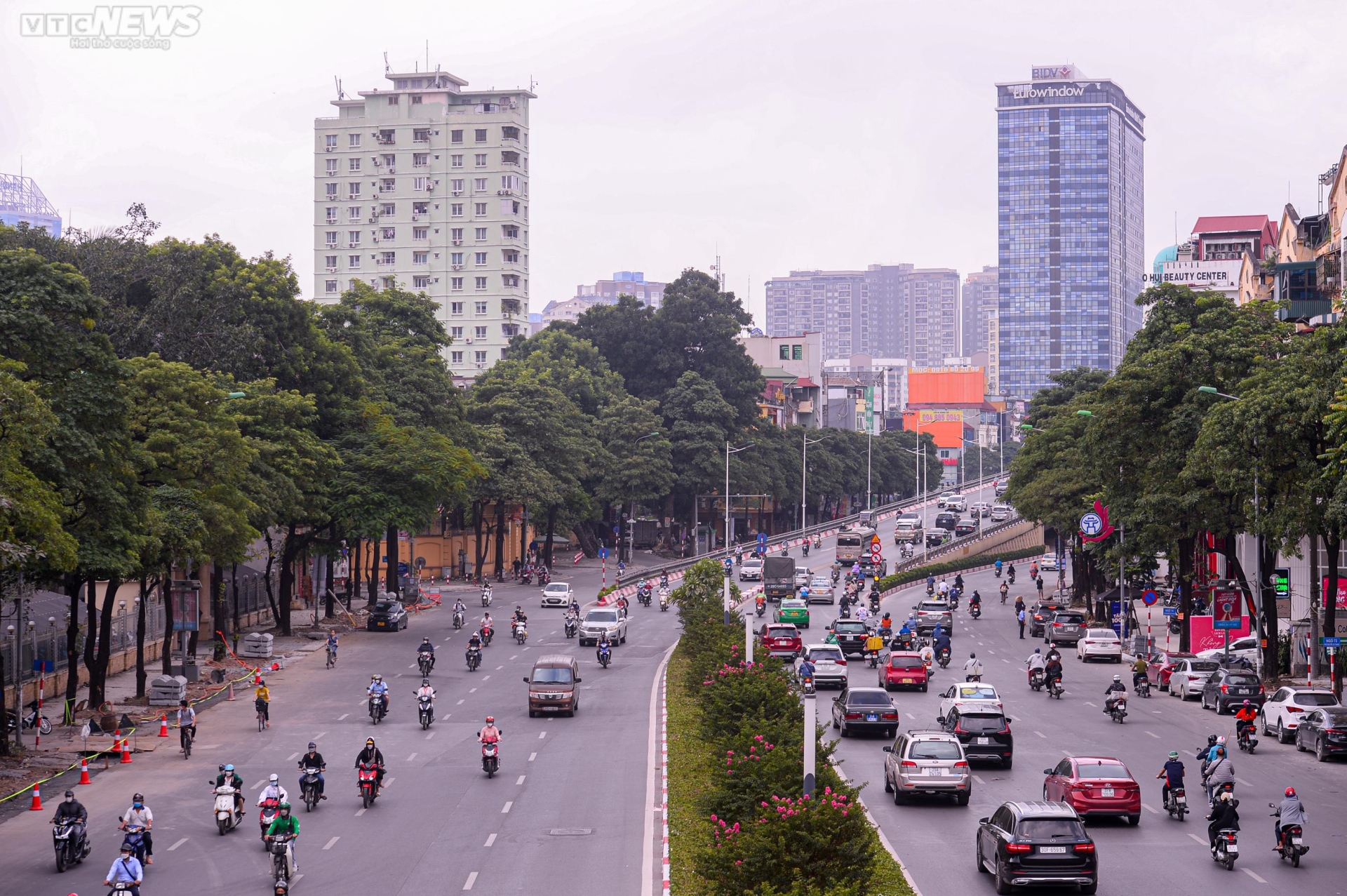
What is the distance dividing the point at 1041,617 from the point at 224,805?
56.3 meters

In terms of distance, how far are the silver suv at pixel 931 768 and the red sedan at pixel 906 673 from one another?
19.5 m

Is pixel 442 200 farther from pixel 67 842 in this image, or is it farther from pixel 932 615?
pixel 67 842

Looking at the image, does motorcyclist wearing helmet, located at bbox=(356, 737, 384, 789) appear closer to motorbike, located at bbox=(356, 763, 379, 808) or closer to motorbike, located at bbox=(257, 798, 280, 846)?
motorbike, located at bbox=(356, 763, 379, 808)

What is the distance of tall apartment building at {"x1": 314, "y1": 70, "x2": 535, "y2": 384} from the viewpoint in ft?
504

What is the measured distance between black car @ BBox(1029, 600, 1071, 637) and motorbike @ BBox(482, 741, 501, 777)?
42.9 m

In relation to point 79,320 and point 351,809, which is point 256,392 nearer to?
point 79,320

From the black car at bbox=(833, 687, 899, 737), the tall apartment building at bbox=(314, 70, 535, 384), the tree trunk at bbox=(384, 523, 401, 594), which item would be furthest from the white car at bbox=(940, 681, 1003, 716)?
the tall apartment building at bbox=(314, 70, 535, 384)

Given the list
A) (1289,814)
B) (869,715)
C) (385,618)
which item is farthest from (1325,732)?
(385,618)

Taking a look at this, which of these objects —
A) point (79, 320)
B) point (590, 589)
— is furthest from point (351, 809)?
point (590, 589)

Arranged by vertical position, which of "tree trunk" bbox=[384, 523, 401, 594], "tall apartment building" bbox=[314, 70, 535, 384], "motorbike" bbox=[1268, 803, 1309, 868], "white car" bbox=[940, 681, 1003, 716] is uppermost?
"tall apartment building" bbox=[314, 70, 535, 384]

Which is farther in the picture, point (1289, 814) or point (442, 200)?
point (442, 200)

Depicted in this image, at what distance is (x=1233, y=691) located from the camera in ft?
142

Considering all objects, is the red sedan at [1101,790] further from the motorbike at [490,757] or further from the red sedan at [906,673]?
the red sedan at [906,673]

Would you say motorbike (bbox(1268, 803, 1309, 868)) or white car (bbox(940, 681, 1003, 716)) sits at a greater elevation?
white car (bbox(940, 681, 1003, 716))
